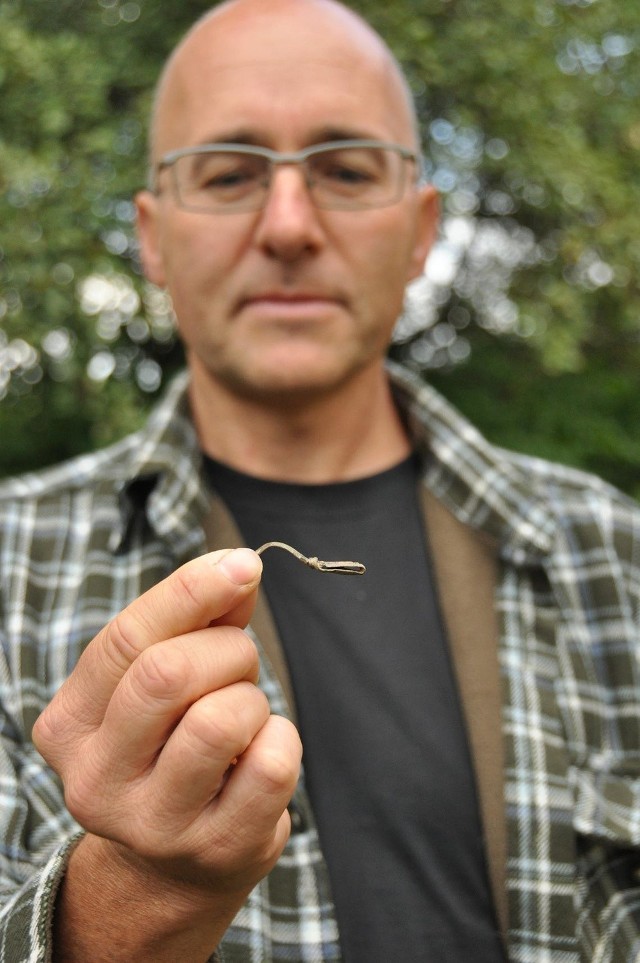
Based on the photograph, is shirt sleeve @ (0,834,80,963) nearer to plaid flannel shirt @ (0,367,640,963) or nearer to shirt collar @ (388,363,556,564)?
plaid flannel shirt @ (0,367,640,963)

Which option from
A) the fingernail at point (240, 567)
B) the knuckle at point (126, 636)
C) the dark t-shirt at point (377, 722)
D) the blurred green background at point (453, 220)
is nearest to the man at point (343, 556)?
the dark t-shirt at point (377, 722)

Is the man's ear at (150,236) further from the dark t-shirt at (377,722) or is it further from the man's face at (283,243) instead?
the dark t-shirt at (377,722)

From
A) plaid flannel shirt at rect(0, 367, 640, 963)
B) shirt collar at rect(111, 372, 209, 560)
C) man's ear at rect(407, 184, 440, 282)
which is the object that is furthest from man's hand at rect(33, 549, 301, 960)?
man's ear at rect(407, 184, 440, 282)

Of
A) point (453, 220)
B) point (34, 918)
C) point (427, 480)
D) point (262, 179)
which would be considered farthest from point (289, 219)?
point (453, 220)

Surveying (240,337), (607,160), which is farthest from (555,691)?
(607,160)

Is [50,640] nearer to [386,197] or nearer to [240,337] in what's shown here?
[240,337]

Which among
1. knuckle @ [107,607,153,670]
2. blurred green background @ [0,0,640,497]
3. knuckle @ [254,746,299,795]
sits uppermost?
knuckle @ [107,607,153,670]
